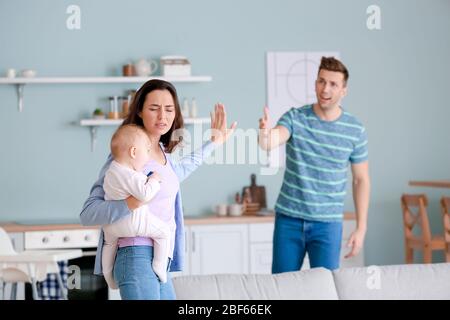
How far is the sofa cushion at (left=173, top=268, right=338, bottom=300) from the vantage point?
261 cm

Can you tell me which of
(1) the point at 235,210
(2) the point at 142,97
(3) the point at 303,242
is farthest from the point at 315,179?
(1) the point at 235,210

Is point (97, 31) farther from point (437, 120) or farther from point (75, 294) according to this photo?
point (437, 120)

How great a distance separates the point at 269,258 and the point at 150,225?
8.93 ft

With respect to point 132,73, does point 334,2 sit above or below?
above

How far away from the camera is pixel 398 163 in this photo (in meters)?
5.19

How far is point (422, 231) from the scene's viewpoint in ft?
15.5

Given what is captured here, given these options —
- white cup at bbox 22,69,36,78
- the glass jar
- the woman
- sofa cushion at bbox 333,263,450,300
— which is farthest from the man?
white cup at bbox 22,69,36,78

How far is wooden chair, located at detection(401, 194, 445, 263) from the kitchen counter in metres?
0.35

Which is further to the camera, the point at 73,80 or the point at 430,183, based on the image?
the point at 430,183

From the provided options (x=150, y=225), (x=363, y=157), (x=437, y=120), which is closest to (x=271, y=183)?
(x=437, y=120)

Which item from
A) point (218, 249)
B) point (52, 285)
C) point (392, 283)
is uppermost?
point (392, 283)

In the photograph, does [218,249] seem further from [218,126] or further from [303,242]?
[218,126]

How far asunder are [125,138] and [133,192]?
0.14m

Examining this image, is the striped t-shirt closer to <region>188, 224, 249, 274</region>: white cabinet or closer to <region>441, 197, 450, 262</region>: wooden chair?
<region>188, 224, 249, 274</region>: white cabinet
